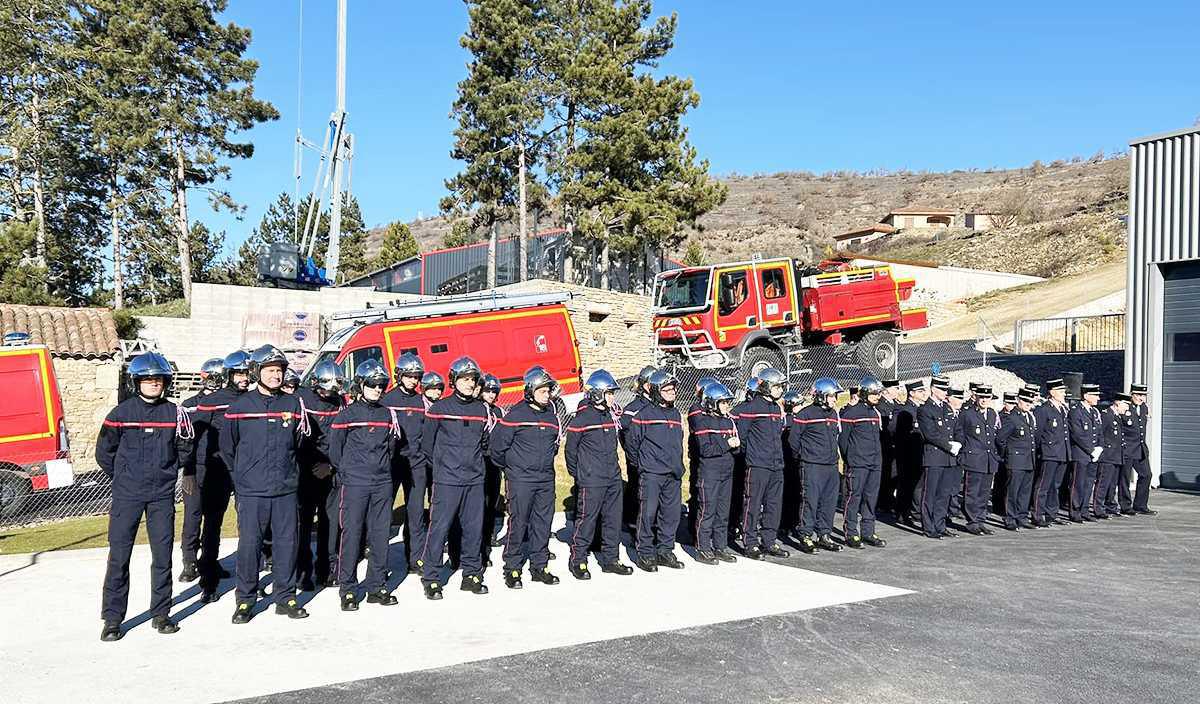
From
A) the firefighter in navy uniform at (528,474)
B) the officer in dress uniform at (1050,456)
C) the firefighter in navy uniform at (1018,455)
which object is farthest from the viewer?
the officer in dress uniform at (1050,456)

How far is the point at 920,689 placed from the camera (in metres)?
5.74

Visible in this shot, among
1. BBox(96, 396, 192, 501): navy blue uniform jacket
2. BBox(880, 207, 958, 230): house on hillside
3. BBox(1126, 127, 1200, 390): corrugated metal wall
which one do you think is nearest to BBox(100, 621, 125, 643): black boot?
BBox(96, 396, 192, 501): navy blue uniform jacket

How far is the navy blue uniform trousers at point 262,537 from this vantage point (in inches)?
287

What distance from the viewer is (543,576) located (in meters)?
8.75

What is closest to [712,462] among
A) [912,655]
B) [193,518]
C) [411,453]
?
[411,453]

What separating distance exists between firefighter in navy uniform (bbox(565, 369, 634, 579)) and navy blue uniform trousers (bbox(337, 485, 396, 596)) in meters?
1.91

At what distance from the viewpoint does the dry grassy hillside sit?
163 ft

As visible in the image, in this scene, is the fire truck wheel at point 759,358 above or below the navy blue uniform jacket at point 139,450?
above

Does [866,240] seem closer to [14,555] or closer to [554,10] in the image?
[554,10]

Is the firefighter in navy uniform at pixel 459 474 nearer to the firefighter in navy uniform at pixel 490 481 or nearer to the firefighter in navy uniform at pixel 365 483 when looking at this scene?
the firefighter in navy uniform at pixel 365 483

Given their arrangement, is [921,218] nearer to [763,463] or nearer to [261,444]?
[763,463]

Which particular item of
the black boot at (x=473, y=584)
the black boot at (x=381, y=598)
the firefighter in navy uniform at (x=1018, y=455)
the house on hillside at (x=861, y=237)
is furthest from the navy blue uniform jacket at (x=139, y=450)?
the house on hillside at (x=861, y=237)

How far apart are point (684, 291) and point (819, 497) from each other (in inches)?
420

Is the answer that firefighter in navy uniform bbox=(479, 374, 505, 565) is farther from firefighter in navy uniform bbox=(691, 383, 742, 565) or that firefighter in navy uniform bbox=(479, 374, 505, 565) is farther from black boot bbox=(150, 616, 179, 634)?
black boot bbox=(150, 616, 179, 634)
